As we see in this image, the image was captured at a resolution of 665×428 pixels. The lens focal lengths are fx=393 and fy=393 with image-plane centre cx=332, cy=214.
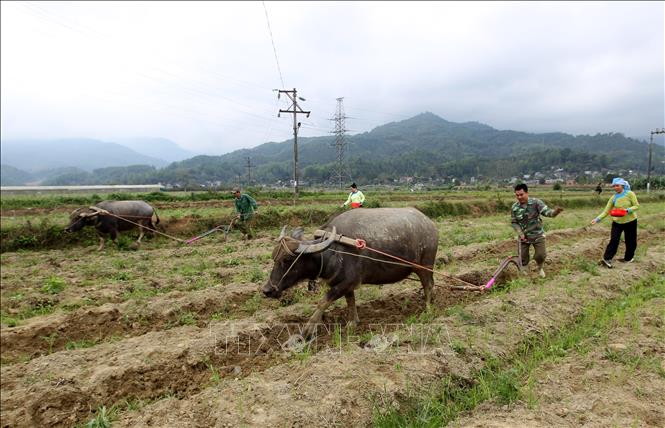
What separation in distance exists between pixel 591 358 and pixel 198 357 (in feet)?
15.8

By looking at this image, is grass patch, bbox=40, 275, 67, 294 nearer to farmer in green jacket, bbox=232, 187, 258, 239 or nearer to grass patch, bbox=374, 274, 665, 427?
farmer in green jacket, bbox=232, 187, 258, 239

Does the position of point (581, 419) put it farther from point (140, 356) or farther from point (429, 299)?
point (140, 356)

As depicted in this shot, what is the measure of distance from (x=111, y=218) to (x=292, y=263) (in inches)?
397

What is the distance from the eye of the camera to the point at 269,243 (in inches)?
518

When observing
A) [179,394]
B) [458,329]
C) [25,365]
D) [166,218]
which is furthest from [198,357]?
[166,218]

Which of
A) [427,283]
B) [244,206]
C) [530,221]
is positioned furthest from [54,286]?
[530,221]

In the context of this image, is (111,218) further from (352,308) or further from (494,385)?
(494,385)

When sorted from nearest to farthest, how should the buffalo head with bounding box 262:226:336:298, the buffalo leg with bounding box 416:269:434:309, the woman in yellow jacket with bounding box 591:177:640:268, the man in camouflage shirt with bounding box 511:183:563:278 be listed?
the buffalo head with bounding box 262:226:336:298, the buffalo leg with bounding box 416:269:434:309, the man in camouflage shirt with bounding box 511:183:563:278, the woman in yellow jacket with bounding box 591:177:640:268

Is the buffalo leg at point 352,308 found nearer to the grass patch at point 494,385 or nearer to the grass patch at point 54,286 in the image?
the grass patch at point 494,385

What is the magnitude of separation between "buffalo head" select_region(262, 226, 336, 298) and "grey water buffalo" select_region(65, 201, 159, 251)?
9365 millimetres

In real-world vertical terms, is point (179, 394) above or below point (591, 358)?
below

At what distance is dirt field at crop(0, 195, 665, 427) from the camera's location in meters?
3.81

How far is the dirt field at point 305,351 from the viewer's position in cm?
381

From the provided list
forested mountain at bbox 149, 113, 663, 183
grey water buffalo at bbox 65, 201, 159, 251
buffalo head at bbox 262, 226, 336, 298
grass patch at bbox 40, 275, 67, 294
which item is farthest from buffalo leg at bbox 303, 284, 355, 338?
forested mountain at bbox 149, 113, 663, 183
